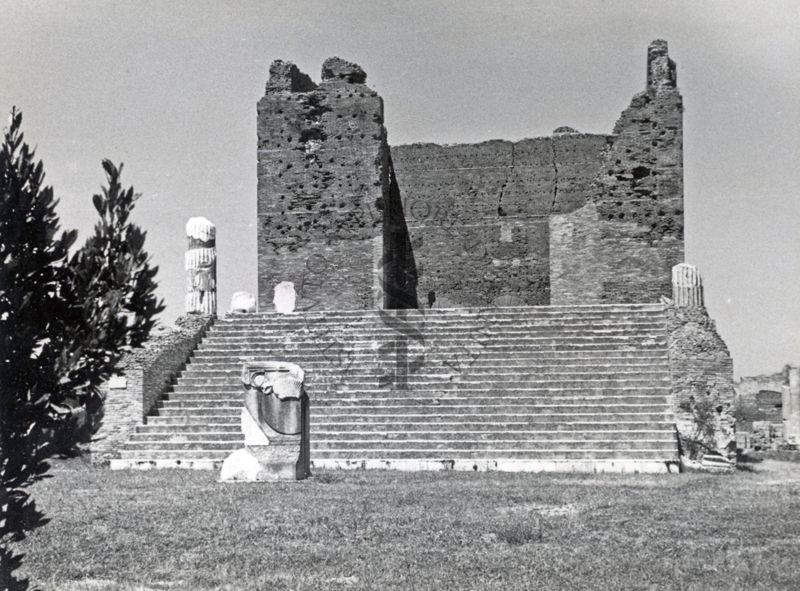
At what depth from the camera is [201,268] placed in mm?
16828

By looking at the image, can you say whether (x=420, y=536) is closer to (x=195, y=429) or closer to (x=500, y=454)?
(x=500, y=454)

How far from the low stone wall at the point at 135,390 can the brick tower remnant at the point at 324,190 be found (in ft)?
20.0

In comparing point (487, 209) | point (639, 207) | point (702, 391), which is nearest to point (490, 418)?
point (702, 391)

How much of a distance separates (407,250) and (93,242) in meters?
20.1

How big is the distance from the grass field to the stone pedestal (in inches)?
16.9

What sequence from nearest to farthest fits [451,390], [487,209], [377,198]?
[451,390] < [377,198] < [487,209]

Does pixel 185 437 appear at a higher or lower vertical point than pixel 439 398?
lower

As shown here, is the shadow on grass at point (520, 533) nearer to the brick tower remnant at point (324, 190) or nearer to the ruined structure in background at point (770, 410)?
the ruined structure in background at point (770, 410)

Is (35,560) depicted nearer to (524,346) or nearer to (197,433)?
(197,433)

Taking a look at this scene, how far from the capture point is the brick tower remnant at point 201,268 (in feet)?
55.0

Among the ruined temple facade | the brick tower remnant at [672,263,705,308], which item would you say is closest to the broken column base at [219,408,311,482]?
the brick tower remnant at [672,263,705,308]

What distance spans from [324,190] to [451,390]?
856 cm

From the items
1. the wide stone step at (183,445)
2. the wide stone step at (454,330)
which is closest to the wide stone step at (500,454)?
the wide stone step at (183,445)

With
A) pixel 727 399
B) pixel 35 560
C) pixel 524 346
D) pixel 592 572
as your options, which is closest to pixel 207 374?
pixel 524 346
